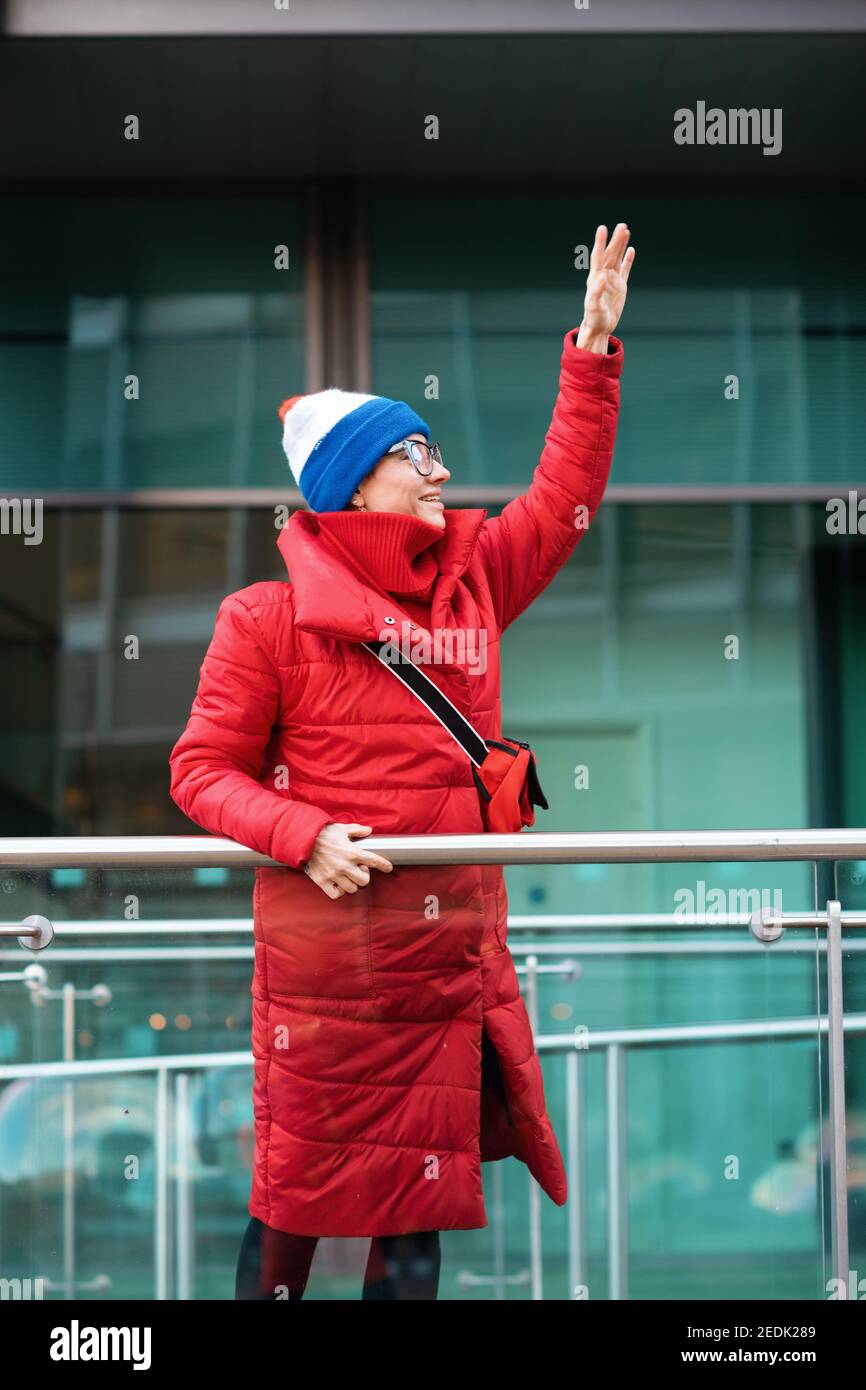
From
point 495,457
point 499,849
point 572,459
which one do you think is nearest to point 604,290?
point 572,459

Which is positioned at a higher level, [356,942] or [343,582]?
[343,582]

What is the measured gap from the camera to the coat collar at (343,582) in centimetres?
248

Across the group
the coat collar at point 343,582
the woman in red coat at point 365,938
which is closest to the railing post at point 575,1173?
the woman in red coat at point 365,938

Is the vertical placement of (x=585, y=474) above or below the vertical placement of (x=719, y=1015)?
above

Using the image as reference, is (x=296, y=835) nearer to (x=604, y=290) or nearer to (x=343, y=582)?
(x=343, y=582)

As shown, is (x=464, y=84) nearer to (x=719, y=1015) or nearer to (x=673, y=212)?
(x=673, y=212)

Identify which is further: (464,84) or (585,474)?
(464,84)

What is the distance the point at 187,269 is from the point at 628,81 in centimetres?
209

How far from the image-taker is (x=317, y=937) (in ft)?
8.27

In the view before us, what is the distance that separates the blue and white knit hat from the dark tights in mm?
1386

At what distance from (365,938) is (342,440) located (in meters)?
0.96

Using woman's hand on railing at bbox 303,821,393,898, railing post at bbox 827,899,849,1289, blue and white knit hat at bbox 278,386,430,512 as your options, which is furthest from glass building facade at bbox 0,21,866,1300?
woman's hand on railing at bbox 303,821,393,898

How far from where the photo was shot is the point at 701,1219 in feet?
8.61

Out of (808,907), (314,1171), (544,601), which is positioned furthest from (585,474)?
(544,601)
